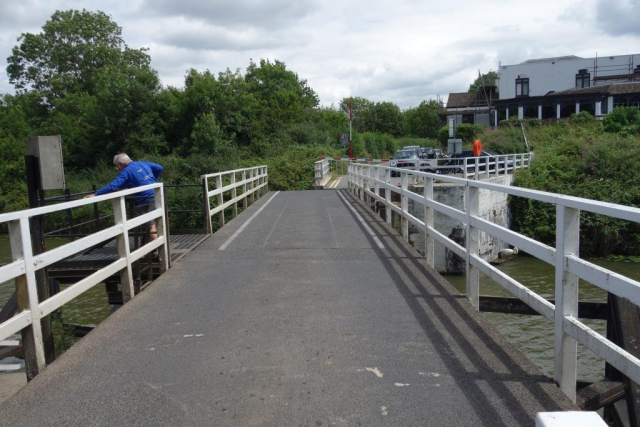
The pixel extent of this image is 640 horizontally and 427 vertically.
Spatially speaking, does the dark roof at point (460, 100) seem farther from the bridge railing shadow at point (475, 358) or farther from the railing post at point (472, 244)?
the bridge railing shadow at point (475, 358)

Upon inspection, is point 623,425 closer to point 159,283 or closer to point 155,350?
point 155,350

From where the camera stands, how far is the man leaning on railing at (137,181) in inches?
338

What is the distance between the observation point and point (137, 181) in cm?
920

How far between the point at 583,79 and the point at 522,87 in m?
7.29

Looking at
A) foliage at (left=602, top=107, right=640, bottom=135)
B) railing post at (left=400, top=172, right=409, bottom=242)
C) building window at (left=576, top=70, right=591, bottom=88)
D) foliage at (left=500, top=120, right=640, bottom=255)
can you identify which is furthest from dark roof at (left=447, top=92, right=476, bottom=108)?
railing post at (left=400, top=172, right=409, bottom=242)

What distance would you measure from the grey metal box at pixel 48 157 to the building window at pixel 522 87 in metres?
69.2

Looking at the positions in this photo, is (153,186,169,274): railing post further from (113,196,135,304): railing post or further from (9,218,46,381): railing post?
(9,218,46,381): railing post

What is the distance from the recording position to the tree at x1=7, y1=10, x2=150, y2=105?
7000cm

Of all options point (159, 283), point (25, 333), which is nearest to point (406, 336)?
point (25, 333)

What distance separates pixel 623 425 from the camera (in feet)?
15.8

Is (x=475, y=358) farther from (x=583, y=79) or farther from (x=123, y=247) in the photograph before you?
(x=583, y=79)

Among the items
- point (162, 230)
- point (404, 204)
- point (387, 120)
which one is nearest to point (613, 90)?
point (387, 120)

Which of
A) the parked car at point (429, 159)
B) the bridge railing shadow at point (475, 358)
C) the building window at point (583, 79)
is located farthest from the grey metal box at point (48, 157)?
the building window at point (583, 79)

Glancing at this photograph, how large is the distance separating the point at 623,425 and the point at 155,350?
4118 millimetres
